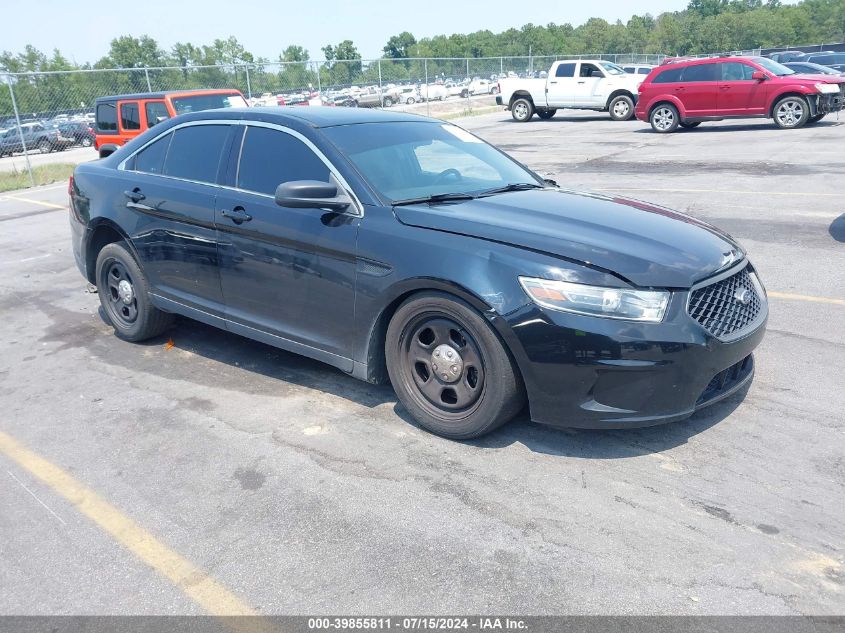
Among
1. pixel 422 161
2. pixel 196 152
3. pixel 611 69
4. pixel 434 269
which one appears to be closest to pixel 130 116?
pixel 196 152

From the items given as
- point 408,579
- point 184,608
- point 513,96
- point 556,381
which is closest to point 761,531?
point 556,381

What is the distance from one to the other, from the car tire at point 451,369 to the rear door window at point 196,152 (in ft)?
6.09

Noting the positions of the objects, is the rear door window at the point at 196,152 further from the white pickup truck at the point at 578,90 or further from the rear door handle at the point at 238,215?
the white pickup truck at the point at 578,90

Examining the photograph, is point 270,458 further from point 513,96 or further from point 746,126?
point 513,96

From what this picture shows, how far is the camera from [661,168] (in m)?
13.6

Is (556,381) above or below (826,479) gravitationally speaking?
above

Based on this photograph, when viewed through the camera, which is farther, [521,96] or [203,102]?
[521,96]

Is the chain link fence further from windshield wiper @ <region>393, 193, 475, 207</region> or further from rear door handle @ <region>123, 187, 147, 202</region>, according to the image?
windshield wiper @ <region>393, 193, 475, 207</region>

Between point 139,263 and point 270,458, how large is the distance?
2310 millimetres

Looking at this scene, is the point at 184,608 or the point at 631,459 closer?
the point at 184,608

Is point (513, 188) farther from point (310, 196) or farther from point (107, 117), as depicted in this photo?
point (107, 117)

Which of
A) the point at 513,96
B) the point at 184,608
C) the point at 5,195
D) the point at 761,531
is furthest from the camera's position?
the point at 513,96

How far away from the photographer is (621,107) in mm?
25156

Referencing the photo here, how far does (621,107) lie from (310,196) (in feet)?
75.9
